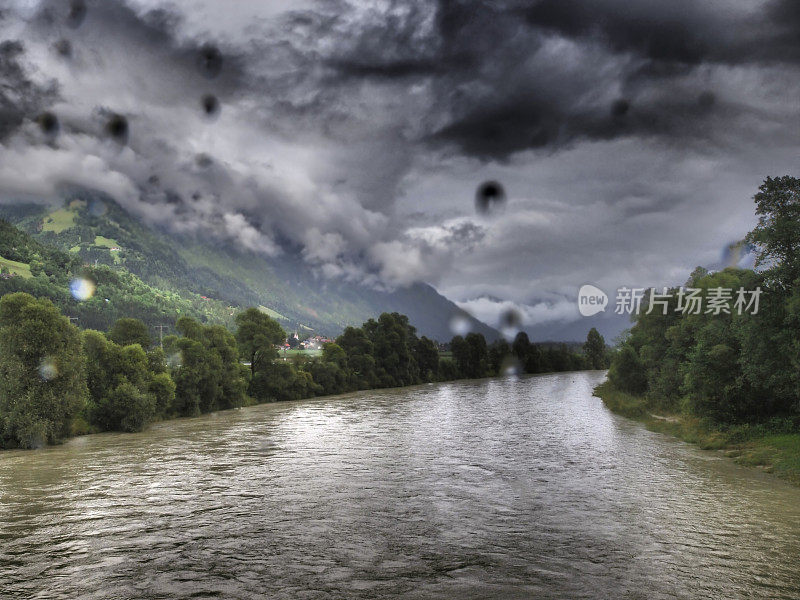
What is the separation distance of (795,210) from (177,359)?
70637mm

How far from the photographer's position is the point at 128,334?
244 ft

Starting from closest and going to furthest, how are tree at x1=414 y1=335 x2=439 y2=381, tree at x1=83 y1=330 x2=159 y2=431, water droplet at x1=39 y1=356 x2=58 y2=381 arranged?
water droplet at x1=39 y1=356 x2=58 y2=381, tree at x1=83 y1=330 x2=159 y2=431, tree at x1=414 y1=335 x2=439 y2=381

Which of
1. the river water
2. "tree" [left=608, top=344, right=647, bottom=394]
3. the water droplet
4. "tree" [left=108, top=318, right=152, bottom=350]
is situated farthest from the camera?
"tree" [left=608, top=344, right=647, bottom=394]

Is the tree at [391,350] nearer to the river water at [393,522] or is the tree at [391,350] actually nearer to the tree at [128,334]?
the tree at [128,334]

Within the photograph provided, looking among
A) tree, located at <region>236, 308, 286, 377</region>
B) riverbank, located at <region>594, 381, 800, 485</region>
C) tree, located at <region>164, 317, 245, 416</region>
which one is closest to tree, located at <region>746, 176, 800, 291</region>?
riverbank, located at <region>594, 381, 800, 485</region>

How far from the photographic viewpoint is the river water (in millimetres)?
17969

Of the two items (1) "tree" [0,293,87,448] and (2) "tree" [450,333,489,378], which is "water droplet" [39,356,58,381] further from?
(2) "tree" [450,333,489,378]

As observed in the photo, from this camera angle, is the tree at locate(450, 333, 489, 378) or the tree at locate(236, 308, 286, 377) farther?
the tree at locate(450, 333, 489, 378)

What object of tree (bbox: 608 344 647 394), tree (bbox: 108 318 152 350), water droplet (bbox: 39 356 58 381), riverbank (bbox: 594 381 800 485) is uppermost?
tree (bbox: 108 318 152 350)

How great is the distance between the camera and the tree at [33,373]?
48.9 metres

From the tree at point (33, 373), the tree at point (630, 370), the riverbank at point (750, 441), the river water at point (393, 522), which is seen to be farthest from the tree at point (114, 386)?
the tree at point (630, 370)

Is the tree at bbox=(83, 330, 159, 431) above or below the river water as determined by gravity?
above

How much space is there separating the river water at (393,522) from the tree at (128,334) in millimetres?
24692

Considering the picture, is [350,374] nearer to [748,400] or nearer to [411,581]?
[748,400]
